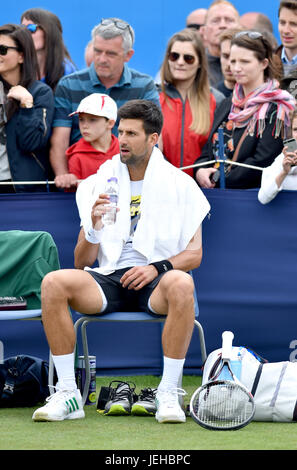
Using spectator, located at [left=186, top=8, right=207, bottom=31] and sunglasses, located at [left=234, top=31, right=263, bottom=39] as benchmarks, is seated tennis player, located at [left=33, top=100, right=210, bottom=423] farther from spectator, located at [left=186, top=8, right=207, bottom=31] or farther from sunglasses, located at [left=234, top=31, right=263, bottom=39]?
spectator, located at [left=186, top=8, right=207, bottom=31]

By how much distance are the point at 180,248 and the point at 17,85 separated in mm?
1945

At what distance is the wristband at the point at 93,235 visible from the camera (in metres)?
5.57

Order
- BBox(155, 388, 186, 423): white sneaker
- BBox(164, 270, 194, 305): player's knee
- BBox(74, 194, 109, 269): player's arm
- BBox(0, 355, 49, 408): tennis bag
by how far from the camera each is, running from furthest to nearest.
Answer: BBox(0, 355, 49, 408): tennis bag < BBox(74, 194, 109, 269): player's arm < BBox(164, 270, 194, 305): player's knee < BBox(155, 388, 186, 423): white sneaker

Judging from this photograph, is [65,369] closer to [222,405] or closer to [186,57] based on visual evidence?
[222,405]

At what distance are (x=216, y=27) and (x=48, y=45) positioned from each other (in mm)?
1871

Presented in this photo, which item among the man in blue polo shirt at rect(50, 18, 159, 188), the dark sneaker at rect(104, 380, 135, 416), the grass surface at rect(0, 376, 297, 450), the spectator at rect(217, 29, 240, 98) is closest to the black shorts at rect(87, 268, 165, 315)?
the dark sneaker at rect(104, 380, 135, 416)

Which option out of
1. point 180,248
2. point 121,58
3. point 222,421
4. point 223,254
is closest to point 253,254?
point 223,254

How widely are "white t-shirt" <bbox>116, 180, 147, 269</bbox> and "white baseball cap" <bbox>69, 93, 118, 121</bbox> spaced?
3.13ft

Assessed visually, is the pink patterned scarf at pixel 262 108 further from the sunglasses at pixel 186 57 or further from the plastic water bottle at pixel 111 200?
the plastic water bottle at pixel 111 200

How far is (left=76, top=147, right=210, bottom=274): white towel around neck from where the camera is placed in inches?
223

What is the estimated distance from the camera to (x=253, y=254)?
671 cm

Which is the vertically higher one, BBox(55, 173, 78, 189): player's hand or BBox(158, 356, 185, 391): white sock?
BBox(55, 173, 78, 189): player's hand
